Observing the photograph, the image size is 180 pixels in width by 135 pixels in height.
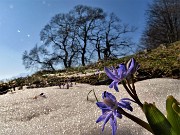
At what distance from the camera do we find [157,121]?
3.11 feet

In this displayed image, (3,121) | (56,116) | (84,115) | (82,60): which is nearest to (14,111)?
(3,121)

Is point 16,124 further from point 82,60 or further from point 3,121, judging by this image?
point 82,60

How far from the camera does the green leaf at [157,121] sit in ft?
3.08

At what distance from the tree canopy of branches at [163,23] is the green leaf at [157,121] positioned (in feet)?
117

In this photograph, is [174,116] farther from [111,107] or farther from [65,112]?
[65,112]

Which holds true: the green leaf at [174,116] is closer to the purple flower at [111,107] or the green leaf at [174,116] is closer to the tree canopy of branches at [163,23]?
the purple flower at [111,107]

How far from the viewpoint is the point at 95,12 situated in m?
34.1

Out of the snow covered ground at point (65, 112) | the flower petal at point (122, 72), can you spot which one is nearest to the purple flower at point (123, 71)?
the flower petal at point (122, 72)

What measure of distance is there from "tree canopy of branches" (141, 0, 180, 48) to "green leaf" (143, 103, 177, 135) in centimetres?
3571

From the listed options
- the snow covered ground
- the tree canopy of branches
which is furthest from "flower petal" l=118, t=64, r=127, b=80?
the tree canopy of branches

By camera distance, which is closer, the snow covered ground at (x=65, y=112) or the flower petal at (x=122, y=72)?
the flower petal at (x=122, y=72)

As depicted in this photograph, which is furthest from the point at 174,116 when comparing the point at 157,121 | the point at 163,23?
the point at 163,23

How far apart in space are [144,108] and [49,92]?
222 centimetres

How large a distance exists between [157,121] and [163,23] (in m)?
37.4
